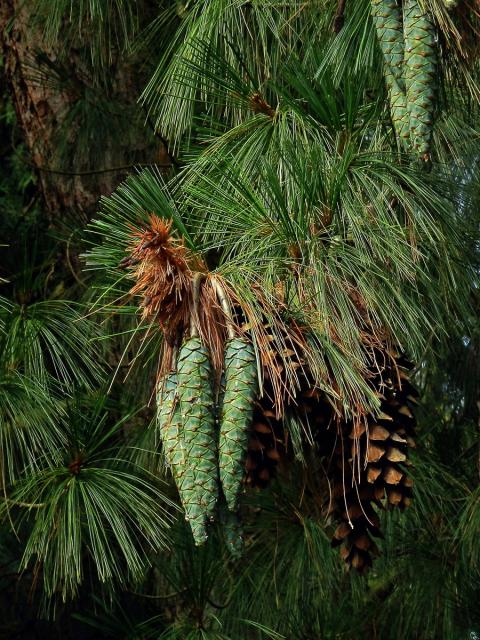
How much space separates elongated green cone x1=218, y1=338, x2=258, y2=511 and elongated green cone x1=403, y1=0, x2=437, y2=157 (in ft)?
0.92

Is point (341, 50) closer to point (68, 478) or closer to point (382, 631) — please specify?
point (68, 478)

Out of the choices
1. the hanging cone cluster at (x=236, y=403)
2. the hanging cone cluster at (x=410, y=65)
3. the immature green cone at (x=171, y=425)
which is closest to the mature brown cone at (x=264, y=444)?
the hanging cone cluster at (x=236, y=403)

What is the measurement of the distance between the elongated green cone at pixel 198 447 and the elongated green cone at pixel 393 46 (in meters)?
0.35

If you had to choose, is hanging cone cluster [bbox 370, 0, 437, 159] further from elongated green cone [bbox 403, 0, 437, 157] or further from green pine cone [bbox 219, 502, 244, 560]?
green pine cone [bbox 219, 502, 244, 560]

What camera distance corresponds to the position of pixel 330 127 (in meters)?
1.33

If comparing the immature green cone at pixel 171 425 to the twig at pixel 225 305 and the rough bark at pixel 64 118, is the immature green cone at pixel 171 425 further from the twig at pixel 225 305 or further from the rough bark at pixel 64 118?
the rough bark at pixel 64 118

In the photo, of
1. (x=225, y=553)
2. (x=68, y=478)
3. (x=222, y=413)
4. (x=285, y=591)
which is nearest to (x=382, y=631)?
(x=285, y=591)

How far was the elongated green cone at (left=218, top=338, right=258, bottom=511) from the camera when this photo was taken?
40.9 inches

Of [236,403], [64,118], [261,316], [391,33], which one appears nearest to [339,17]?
[391,33]

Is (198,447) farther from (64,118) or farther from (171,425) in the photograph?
(64,118)

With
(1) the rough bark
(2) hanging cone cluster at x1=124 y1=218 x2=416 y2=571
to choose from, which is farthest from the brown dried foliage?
(1) the rough bark

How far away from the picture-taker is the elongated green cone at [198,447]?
1032 millimetres

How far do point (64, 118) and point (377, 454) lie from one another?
1236 millimetres

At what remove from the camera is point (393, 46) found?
1.22 m
